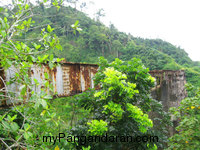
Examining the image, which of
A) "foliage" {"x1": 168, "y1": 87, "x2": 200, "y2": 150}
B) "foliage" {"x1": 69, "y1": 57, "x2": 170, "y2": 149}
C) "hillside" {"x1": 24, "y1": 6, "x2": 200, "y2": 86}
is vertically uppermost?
"hillside" {"x1": 24, "y1": 6, "x2": 200, "y2": 86}

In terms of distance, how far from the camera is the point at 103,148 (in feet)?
10.2

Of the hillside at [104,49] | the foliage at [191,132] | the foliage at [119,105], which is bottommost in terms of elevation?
the foliage at [191,132]

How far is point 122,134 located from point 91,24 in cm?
5555

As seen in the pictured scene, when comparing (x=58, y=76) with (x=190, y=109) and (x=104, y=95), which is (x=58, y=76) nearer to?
(x=104, y=95)

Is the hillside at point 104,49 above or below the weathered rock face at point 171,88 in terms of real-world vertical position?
above

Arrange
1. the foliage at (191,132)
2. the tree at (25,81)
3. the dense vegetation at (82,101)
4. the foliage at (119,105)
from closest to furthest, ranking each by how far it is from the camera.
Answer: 1. the tree at (25,81)
2. the dense vegetation at (82,101)
3. the foliage at (119,105)
4. the foliage at (191,132)

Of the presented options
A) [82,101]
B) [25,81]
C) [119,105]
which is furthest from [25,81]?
[82,101]

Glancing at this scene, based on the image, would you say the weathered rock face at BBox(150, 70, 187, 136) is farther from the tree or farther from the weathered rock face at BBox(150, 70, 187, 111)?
the tree

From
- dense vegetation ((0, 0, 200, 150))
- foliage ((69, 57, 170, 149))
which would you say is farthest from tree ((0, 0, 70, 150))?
foliage ((69, 57, 170, 149))

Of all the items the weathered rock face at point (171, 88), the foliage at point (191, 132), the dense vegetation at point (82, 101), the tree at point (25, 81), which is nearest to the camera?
the tree at point (25, 81)

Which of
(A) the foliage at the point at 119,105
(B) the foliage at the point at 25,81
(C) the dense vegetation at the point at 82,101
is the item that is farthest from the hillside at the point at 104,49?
(B) the foliage at the point at 25,81

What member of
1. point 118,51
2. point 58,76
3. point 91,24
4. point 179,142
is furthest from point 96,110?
point 91,24

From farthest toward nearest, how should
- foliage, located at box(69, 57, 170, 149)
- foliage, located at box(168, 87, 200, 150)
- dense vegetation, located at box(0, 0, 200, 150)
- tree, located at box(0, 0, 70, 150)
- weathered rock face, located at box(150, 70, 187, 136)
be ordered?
weathered rock face, located at box(150, 70, 187, 136), foliage, located at box(168, 87, 200, 150), foliage, located at box(69, 57, 170, 149), dense vegetation, located at box(0, 0, 200, 150), tree, located at box(0, 0, 70, 150)

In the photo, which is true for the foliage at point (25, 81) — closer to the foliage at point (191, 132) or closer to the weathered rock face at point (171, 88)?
the foliage at point (191, 132)
